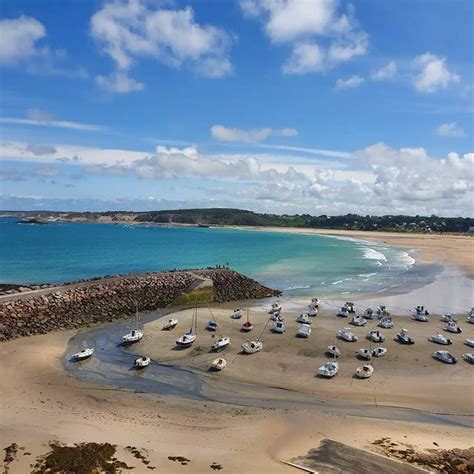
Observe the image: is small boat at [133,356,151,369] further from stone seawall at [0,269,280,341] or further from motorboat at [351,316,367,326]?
motorboat at [351,316,367,326]

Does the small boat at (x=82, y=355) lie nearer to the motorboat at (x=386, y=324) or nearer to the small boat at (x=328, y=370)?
the small boat at (x=328, y=370)

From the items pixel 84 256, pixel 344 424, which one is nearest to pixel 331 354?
pixel 344 424

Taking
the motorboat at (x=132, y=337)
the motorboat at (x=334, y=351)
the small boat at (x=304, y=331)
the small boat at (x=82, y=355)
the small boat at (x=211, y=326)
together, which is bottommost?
the small boat at (x=82, y=355)

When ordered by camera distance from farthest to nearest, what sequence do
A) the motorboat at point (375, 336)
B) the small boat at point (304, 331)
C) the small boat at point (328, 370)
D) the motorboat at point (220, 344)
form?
the small boat at point (304, 331), the motorboat at point (375, 336), the motorboat at point (220, 344), the small boat at point (328, 370)

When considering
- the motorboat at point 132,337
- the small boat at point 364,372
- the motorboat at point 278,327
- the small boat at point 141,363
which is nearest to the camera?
the small boat at point 364,372

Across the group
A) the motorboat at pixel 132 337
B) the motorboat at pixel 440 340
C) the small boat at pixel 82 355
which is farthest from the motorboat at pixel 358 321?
the small boat at pixel 82 355

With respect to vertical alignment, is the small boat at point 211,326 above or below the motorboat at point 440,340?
below
